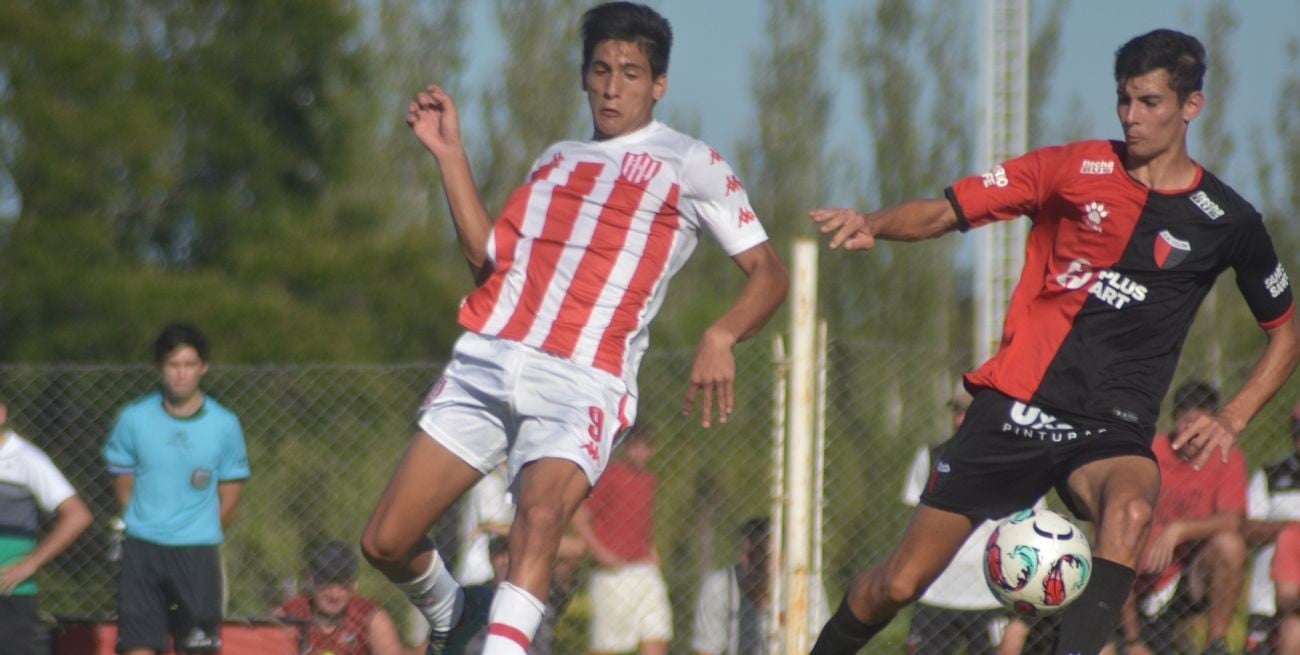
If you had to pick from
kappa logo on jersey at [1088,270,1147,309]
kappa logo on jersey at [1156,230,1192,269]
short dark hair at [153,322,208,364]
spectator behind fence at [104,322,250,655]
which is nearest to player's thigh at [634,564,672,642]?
spectator behind fence at [104,322,250,655]

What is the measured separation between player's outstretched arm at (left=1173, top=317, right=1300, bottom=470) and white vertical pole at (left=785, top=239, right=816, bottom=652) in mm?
3123

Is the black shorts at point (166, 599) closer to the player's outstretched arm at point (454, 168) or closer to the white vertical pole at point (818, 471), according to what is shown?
the white vertical pole at point (818, 471)

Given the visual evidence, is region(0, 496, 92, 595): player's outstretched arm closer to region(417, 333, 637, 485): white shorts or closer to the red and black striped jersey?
region(417, 333, 637, 485): white shorts

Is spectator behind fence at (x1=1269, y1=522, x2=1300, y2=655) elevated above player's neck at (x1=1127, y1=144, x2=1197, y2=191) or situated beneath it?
situated beneath

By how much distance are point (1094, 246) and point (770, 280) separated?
1149mm

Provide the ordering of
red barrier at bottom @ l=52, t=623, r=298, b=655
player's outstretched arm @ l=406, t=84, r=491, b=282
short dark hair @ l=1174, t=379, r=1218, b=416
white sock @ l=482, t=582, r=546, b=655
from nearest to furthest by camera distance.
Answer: white sock @ l=482, t=582, r=546, b=655 < player's outstretched arm @ l=406, t=84, r=491, b=282 < short dark hair @ l=1174, t=379, r=1218, b=416 < red barrier at bottom @ l=52, t=623, r=298, b=655

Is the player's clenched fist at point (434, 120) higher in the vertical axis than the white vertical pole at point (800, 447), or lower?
higher

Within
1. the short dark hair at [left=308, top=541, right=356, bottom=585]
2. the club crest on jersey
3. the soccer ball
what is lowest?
the short dark hair at [left=308, top=541, right=356, bottom=585]

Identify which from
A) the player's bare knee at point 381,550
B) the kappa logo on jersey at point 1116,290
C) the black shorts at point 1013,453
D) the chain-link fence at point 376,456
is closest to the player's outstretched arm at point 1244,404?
the black shorts at point 1013,453

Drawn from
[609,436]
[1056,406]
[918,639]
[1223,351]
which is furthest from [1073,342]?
[1223,351]

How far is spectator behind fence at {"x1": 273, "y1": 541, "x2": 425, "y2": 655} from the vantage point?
29.3ft

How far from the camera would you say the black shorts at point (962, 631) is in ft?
30.6

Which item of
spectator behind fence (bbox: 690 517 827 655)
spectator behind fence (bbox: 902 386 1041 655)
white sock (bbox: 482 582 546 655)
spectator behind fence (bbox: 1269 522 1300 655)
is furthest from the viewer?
spectator behind fence (bbox: 690 517 827 655)

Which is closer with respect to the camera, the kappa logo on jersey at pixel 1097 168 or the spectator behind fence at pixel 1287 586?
the kappa logo on jersey at pixel 1097 168
